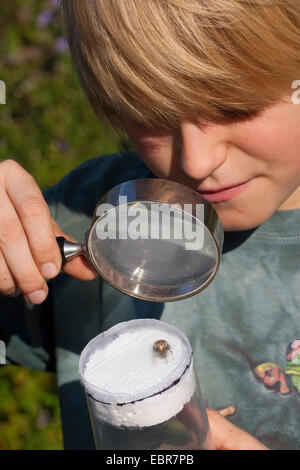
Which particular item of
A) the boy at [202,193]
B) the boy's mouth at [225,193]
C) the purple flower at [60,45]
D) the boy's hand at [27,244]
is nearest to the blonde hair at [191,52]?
the boy at [202,193]

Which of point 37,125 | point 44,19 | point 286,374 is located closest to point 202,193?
point 286,374

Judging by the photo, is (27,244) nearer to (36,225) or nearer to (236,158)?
(36,225)

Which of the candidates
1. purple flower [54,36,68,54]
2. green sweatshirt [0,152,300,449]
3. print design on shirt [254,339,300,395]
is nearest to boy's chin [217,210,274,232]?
green sweatshirt [0,152,300,449]

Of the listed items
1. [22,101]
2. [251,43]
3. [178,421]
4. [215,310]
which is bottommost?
[22,101]

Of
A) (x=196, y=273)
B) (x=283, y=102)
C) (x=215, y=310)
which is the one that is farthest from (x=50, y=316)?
(x=283, y=102)

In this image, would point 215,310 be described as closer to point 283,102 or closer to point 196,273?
point 196,273

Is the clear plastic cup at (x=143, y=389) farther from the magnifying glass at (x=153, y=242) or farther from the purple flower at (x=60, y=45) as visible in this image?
the purple flower at (x=60, y=45)
